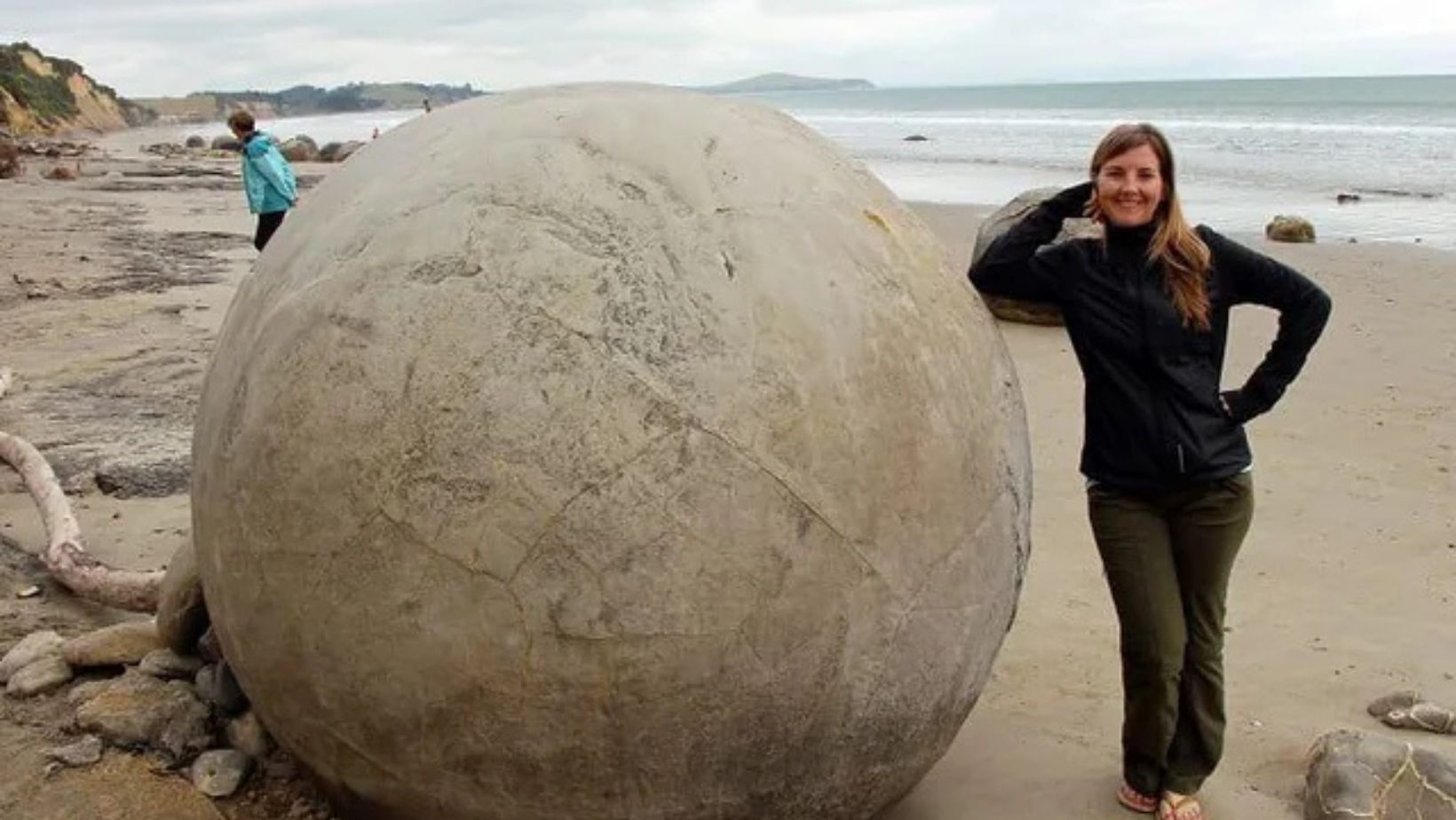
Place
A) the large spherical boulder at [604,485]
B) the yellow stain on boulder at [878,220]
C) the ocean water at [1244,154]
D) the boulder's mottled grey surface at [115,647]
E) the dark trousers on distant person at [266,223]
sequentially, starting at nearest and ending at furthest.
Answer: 1. the large spherical boulder at [604,485]
2. the yellow stain on boulder at [878,220]
3. the boulder's mottled grey surface at [115,647]
4. the dark trousers on distant person at [266,223]
5. the ocean water at [1244,154]

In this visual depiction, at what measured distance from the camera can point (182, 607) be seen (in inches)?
161

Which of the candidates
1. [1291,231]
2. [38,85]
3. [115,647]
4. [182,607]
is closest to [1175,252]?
[182,607]

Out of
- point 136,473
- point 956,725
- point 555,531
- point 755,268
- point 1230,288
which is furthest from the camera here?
point 136,473

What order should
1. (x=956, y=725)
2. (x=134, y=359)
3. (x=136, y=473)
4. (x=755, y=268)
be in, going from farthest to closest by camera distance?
(x=134, y=359)
(x=136, y=473)
(x=956, y=725)
(x=755, y=268)

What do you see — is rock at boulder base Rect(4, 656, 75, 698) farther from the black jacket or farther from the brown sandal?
the brown sandal

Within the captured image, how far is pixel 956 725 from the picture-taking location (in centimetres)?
328

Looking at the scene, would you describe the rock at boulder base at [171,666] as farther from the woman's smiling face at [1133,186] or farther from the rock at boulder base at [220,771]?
the woman's smiling face at [1133,186]

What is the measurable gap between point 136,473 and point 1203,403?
5.26m

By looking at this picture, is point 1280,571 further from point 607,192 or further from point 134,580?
point 134,580

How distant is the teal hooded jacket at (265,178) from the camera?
36.2 ft

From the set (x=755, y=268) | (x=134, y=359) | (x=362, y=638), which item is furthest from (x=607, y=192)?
(x=134, y=359)

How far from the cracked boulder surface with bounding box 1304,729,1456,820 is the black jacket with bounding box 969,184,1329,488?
2.92 feet

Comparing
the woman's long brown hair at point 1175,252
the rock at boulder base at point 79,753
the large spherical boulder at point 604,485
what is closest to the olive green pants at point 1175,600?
the woman's long brown hair at point 1175,252

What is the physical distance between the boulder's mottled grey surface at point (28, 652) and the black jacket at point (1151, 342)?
3066mm
